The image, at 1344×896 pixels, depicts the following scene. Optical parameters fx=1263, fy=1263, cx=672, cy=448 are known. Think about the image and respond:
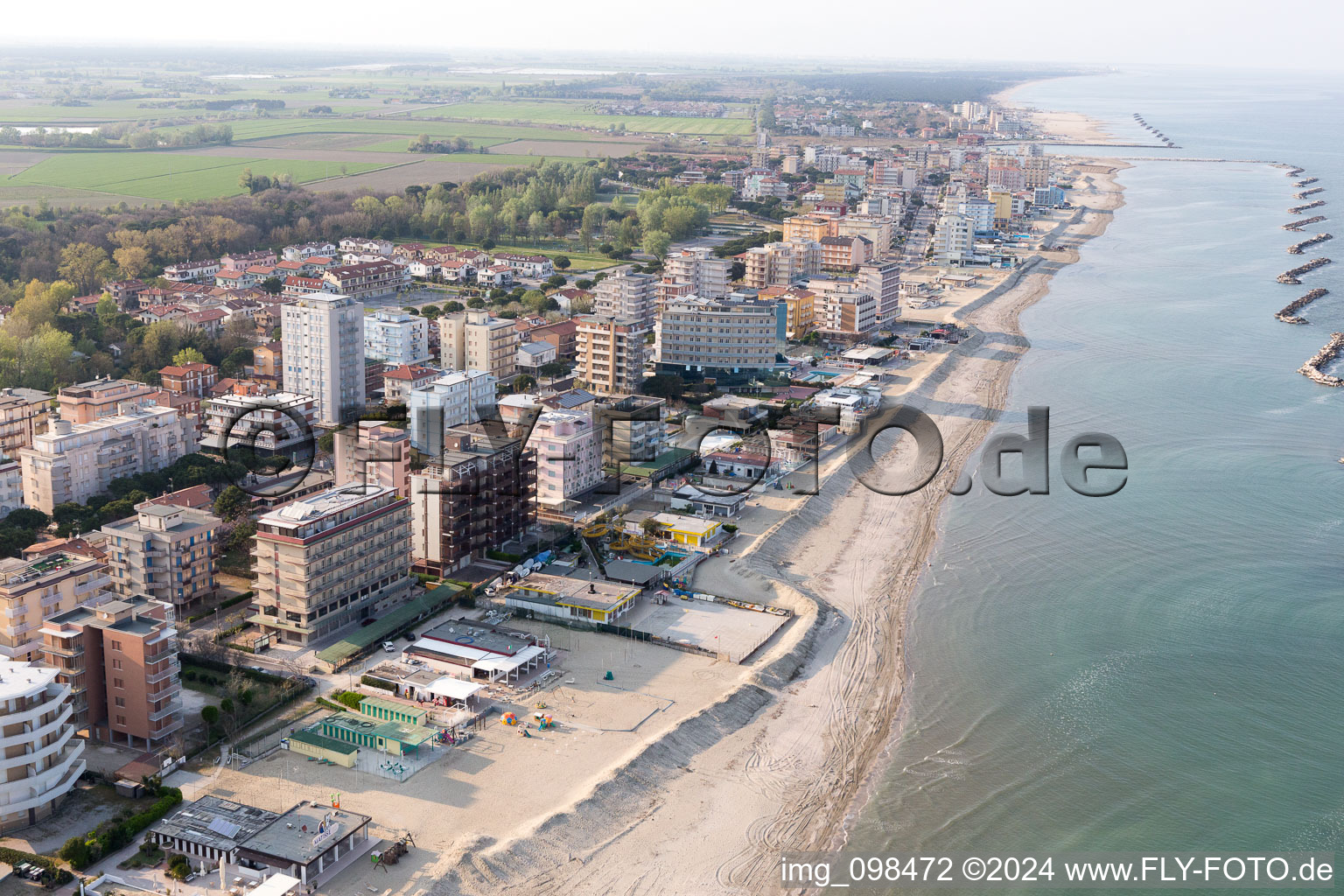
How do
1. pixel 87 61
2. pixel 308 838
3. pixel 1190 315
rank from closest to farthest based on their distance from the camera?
pixel 308 838 → pixel 1190 315 → pixel 87 61

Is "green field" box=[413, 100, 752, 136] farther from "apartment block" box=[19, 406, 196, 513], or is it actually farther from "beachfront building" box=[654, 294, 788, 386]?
"apartment block" box=[19, 406, 196, 513]

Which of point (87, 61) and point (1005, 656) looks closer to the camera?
point (1005, 656)

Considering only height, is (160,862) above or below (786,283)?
below

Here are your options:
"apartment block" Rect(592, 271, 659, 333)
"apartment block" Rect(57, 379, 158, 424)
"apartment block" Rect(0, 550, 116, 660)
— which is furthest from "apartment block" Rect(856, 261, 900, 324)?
"apartment block" Rect(0, 550, 116, 660)

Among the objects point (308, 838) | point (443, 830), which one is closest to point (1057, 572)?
point (443, 830)

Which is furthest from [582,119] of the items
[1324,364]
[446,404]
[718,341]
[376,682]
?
[376,682]

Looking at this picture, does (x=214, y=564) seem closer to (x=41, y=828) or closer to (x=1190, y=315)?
(x=41, y=828)
